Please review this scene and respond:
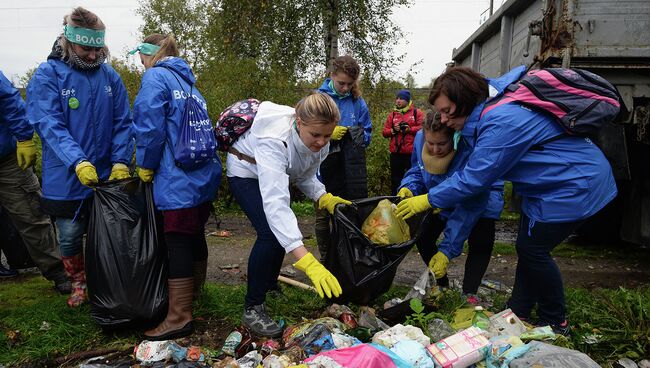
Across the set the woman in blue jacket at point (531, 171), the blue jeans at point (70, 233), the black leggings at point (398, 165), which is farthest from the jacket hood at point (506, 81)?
the black leggings at point (398, 165)

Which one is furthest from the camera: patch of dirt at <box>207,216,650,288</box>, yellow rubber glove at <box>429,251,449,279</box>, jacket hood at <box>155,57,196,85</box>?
patch of dirt at <box>207,216,650,288</box>

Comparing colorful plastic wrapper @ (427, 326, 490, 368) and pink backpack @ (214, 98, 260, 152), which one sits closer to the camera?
colorful plastic wrapper @ (427, 326, 490, 368)

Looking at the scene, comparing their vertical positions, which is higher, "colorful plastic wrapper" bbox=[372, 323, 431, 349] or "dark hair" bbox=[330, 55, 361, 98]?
"dark hair" bbox=[330, 55, 361, 98]

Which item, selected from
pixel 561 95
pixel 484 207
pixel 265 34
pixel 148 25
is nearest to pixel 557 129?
pixel 561 95

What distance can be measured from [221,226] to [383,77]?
193 inches

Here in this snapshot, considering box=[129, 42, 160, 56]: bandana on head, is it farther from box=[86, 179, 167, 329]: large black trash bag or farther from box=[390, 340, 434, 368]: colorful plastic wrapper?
box=[390, 340, 434, 368]: colorful plastic wrapper

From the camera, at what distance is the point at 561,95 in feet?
7.27

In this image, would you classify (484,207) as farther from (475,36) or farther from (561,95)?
(475,36)

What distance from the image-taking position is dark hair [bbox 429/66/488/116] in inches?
96.4

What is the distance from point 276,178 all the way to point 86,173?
1.03 meters

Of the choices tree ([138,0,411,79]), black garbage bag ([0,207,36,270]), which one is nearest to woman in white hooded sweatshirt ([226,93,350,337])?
black garbage bag ([0,207,36,270])

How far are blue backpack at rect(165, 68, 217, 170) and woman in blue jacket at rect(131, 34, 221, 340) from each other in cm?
A: 2

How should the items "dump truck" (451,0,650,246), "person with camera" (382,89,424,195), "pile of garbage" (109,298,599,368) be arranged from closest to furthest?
"pile of garbage" (109,298,599,368) < "dump truck" (451,0,650,246) < "person with camera" (382,89,424,195)

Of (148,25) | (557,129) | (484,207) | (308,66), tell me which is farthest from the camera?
(148,25)
